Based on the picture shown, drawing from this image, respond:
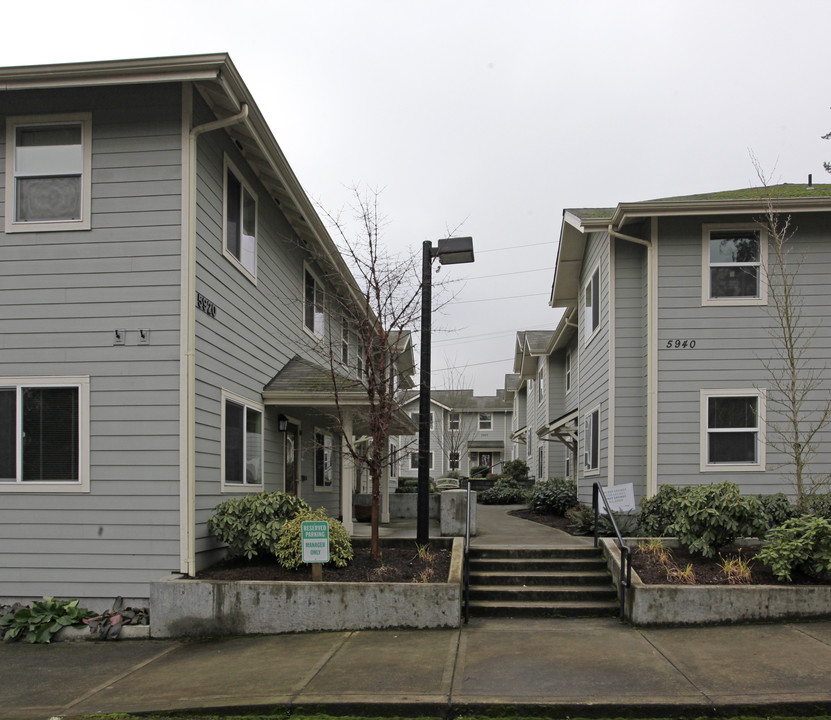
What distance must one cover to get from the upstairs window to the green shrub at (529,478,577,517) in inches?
281

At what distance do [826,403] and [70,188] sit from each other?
11827 millimetres

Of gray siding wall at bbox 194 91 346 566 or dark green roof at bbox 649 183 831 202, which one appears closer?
gray siding wall at bbox 194 91 346 566

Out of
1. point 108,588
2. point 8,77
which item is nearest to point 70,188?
point 8,77

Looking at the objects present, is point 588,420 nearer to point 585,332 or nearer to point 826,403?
point 585,332

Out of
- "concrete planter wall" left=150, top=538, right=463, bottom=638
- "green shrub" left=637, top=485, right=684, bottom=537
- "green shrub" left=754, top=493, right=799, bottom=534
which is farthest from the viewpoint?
"green shrub" left=754, top=493, right=799, bottom=534

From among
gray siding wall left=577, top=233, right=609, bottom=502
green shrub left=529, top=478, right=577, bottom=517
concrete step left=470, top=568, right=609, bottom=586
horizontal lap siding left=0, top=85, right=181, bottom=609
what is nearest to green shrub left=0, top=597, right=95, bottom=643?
horizontal lap siding left=0, top=85, right=181, bottom=609

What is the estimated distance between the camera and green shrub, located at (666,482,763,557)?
9.77m

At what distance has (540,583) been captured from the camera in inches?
403

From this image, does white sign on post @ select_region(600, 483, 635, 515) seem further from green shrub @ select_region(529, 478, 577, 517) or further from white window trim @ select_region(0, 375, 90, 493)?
white window trim @ select_region(0, 375, 90, 493)

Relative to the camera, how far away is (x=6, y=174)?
9898 mm

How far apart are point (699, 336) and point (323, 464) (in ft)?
27.7

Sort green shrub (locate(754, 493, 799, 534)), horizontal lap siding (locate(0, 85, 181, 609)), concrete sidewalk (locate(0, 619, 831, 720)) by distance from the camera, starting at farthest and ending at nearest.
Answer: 1. green shrub (locate(754, 493, 799, 534))
2. horizontal lap siding (locate(0, 85, 181, 609))
3. concrete sidewalk (locate(0, 619, 831, 720))

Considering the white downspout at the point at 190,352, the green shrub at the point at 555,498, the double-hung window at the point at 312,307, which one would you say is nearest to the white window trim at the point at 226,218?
the white downspout at the point at 190,352

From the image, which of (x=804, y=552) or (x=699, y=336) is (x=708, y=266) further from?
(x=804, y=552)
